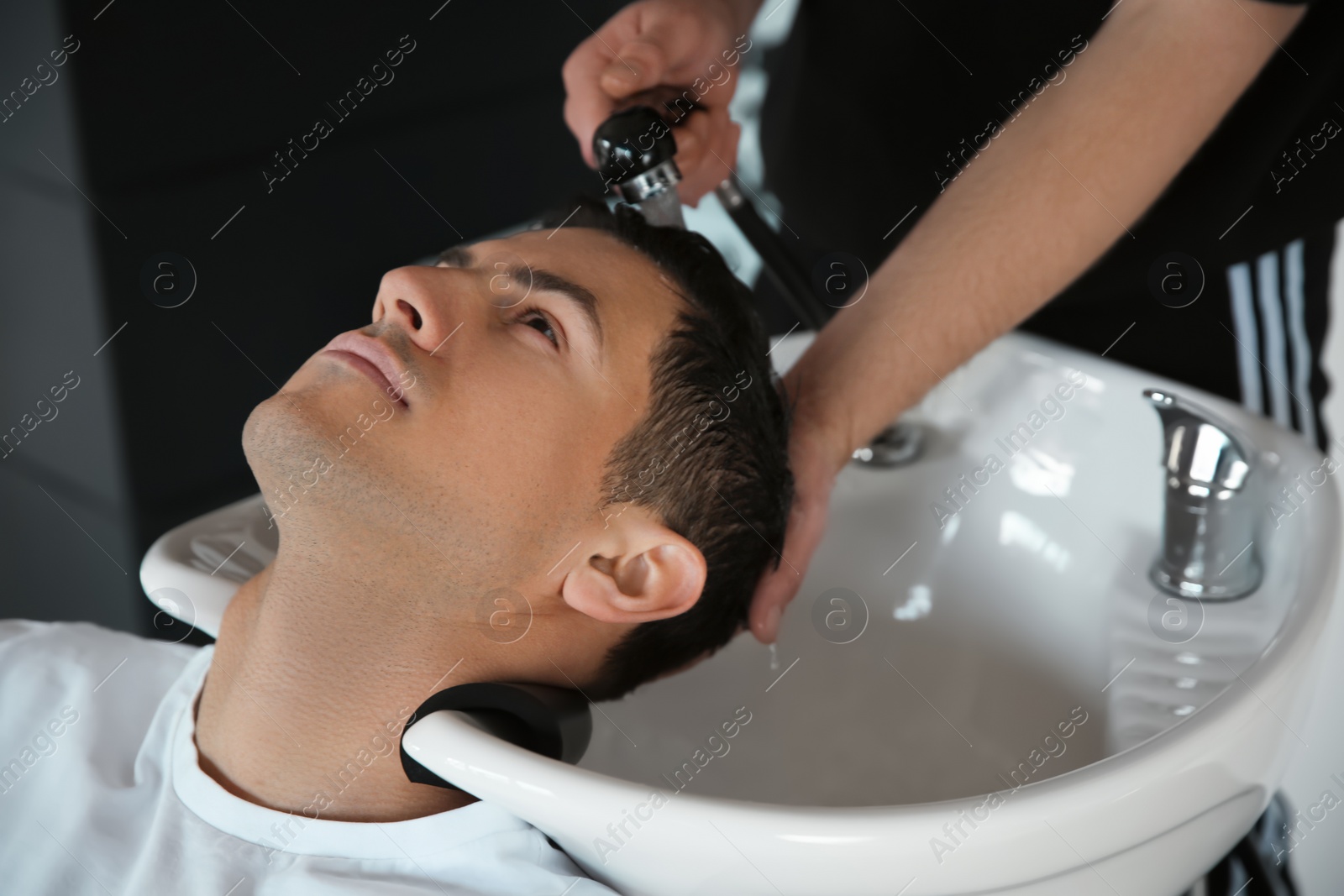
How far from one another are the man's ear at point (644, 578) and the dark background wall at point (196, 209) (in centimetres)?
94

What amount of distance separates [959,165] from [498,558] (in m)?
0.74

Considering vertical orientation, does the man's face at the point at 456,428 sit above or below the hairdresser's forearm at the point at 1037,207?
above

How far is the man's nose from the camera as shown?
0.89 m

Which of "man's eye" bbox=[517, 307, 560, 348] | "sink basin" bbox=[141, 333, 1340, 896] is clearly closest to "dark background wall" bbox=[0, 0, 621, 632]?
"sink basin" bbox=[141, 333, 1340, 896]

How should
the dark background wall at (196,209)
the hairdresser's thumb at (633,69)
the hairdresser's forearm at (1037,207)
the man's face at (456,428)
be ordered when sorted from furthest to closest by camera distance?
the dark background wall at (196,209)
the hairdresser's thumb at (633,69)
the hairdresser's forearm at (1037,207)
the man's face at (456,428)

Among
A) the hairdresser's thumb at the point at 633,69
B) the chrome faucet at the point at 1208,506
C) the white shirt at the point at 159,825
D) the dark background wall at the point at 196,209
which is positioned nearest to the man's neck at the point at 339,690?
the white shirt at the point at 159,825

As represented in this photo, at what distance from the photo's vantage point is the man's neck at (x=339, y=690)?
0.91m

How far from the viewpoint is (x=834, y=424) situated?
106 cm

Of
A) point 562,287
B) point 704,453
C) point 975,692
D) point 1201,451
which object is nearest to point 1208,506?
point 1201,451

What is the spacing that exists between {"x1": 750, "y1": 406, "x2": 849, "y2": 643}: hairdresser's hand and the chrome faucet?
1.01 feet

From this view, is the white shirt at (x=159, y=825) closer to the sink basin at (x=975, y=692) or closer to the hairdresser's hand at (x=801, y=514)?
the sink basin at (x=975, y=692)

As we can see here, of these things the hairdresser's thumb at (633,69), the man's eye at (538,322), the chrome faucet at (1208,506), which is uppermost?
the hairdresser's thumb at (633,69)

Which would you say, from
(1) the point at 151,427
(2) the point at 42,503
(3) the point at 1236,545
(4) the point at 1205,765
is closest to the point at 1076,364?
(3) the point at 1236,545

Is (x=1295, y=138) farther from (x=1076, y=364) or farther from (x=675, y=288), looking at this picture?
(x=675, y=288)
